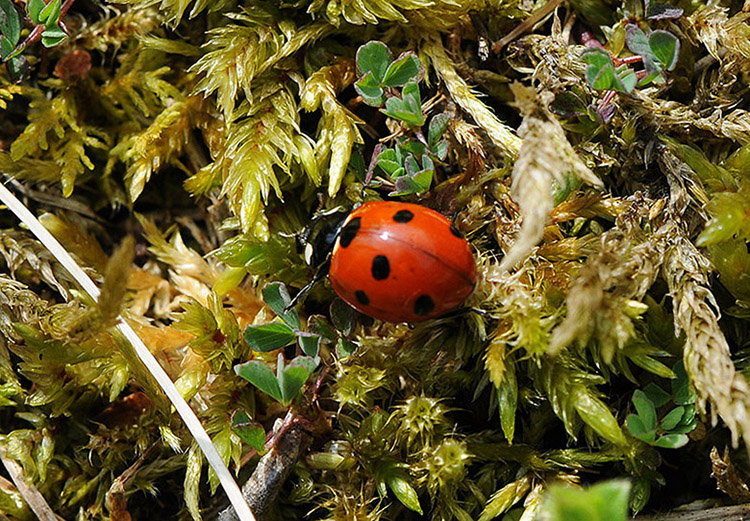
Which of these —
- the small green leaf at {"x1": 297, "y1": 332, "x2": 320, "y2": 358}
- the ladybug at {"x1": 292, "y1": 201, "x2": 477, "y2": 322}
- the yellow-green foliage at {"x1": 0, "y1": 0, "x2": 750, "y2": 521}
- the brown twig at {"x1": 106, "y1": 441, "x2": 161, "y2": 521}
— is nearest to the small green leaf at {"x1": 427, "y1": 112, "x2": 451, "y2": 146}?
the yellow-green foliage at {"x1": 0, "y1": 0, "x2": 750, "y2": 521}

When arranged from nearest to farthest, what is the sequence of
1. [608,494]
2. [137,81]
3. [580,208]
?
[608,494] < [580,208] < [137,81]

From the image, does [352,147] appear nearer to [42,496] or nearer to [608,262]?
[608,262]

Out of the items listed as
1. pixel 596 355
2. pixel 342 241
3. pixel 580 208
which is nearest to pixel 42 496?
pixel 342 241

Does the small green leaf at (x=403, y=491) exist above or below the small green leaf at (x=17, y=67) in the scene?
below

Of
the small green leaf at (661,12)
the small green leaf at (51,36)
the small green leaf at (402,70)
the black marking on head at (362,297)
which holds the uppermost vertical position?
the small green leaf at (51,36)

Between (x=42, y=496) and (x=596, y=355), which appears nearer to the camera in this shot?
(x=596, y=355)

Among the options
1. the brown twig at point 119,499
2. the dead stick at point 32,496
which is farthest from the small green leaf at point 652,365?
the dead stick at point 32,496

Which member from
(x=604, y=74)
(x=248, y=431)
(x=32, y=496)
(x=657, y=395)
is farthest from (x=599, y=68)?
(x=32, y=496)

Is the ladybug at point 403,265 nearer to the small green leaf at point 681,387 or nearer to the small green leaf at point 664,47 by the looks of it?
the small green leaf at point 681,387
